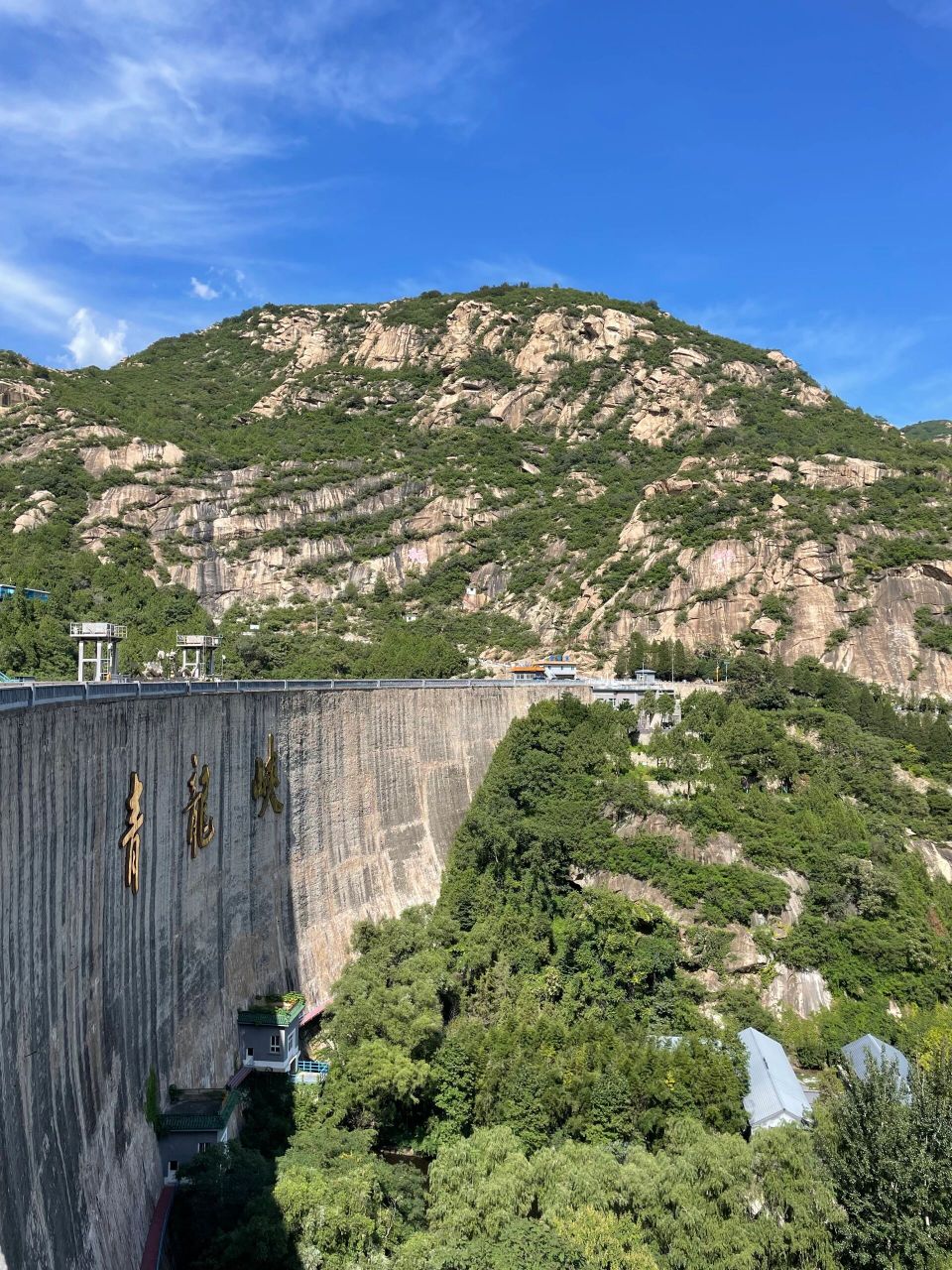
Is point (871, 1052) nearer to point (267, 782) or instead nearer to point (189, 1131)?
point (189, 1131)

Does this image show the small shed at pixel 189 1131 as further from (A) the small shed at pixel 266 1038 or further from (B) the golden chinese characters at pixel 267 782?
(B) the golden chinese characters at pixel 267 782

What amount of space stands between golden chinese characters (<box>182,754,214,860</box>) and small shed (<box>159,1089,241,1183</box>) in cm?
487

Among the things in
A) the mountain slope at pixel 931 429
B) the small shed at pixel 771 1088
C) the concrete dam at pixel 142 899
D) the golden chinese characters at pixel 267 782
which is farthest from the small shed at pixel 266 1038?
the mountain slope at pixel 931 429

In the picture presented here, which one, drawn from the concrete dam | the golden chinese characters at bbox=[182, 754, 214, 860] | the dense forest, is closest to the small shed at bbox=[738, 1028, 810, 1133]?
the dense forest

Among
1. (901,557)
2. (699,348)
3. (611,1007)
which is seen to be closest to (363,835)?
(611,1007)

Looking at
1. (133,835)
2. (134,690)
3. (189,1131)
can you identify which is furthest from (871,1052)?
(134,690)

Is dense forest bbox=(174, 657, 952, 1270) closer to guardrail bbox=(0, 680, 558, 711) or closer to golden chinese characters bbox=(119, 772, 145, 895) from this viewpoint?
golden chinese characters bbox=(119, 772, 145, 895)

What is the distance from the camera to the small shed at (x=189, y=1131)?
1526 cm

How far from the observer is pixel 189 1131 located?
1532 centimetres

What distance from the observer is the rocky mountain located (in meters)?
53.4

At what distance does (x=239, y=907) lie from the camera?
2028cm

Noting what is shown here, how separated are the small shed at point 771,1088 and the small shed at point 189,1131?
11410 millimetres

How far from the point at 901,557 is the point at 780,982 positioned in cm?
3424

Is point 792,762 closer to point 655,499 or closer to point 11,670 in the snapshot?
point 655,499
